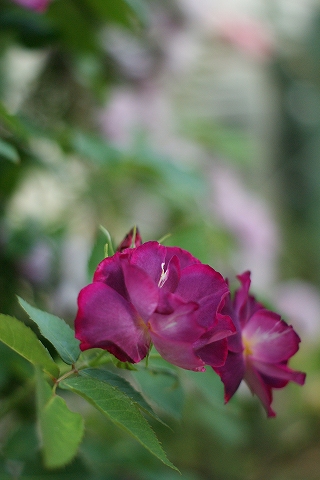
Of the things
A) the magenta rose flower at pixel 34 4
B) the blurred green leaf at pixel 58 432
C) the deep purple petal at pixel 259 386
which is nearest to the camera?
the blurred green leaf at pixel 58 432

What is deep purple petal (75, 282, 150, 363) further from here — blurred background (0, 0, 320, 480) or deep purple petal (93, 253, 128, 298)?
blurred background (0, 0, 320, 480)

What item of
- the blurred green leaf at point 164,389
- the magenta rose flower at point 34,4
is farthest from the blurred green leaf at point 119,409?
the magenta rose flower at point 34,4

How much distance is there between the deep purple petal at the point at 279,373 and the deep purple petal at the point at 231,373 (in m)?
0.02

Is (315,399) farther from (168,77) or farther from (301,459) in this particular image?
(168,77)

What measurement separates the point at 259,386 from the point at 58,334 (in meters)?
0.12

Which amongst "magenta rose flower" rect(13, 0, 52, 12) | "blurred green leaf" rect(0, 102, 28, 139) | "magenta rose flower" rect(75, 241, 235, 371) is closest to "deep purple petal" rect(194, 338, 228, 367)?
"magenta rose flower" rect(75, 241, 235, 371)

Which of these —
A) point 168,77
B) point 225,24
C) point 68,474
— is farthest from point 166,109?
point 68,474

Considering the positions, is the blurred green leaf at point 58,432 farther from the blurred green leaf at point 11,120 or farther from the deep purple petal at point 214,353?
the blurred green leaf at point 11,120

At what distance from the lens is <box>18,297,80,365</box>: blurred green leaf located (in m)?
0.27

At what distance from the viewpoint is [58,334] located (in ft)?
0.94

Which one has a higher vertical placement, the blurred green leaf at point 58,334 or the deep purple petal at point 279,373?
the deep purple petal at point 279,373

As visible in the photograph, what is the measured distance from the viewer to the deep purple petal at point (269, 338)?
312 mm

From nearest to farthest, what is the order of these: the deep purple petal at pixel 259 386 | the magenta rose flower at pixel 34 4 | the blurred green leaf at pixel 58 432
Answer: the blurred green leaf at pixel 58 432 → the deep purple petal at pixel 259 386 → the magenta rose flower at pixel 34 4

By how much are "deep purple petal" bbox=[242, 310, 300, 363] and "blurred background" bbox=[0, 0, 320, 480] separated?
0.10 metres
